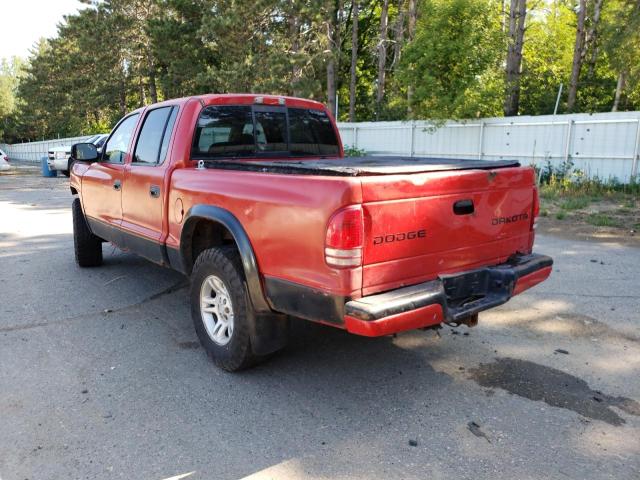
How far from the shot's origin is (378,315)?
2.85 metres

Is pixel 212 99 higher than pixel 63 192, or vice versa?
pixel 212 99

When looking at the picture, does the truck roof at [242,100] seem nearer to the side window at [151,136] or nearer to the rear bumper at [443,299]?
the side window at [151,136]

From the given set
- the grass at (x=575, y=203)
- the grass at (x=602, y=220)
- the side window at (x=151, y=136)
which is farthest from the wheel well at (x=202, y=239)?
the grass at (x=575, y=203)

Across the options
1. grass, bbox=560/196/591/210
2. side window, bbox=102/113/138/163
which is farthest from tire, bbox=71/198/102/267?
grass, bbox=560/196/591/210

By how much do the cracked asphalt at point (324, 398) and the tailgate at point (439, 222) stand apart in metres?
0.84

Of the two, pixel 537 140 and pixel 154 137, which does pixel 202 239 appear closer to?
pixel 154 137

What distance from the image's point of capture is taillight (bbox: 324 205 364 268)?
113 inches

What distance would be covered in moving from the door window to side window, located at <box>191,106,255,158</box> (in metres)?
0.32

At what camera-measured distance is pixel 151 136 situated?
496cm

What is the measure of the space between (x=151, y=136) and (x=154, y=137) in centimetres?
9

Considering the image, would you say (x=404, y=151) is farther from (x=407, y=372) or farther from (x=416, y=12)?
(x=407, y=372)

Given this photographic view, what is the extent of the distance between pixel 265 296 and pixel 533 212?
216 cm

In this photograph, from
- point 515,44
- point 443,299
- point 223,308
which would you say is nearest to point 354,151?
point 515,44

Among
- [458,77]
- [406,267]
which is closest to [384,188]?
[406,267]
